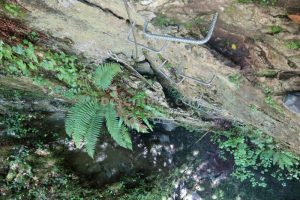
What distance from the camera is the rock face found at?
3.28 meters

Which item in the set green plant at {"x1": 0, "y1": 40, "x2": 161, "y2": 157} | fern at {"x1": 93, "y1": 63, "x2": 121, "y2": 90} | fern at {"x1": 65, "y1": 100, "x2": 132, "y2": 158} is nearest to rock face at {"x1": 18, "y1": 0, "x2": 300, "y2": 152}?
fern at {"x1": 93, "y1": 63, "x2": 121, "y2": 90}

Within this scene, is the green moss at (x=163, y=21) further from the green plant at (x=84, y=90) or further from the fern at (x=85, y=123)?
the fern at (x=85, y=123)

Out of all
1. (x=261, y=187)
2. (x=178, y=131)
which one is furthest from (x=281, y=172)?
(x=178, y=131)

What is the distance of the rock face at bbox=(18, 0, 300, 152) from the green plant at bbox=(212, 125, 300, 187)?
0.54 metres

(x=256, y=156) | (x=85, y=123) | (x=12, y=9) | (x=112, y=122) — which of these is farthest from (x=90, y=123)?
(x=256, y=156)

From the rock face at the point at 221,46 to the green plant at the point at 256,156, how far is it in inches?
21.3

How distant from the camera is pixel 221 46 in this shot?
358 cm

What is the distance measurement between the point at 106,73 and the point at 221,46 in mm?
1726

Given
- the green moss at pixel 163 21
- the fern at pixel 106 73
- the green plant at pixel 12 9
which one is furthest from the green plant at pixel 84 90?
the green moss at pixel 163 21

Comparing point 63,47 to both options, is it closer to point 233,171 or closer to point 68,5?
point 68,5

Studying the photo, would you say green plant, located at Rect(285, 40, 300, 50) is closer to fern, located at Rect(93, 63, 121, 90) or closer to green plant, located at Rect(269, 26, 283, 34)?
green plant, located at Rect(269, 26, 283, 34)

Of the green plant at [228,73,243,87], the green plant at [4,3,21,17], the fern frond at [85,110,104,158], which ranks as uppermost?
the green plant at [4,3,21,17]

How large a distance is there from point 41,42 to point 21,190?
217 centimetres

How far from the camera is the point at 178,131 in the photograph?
19.9 feet
